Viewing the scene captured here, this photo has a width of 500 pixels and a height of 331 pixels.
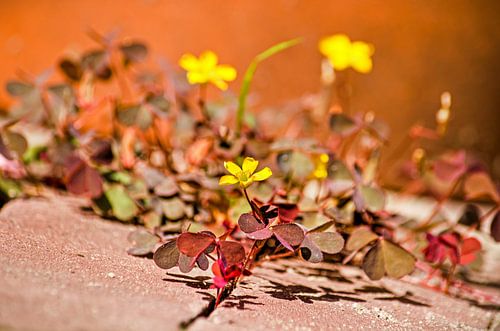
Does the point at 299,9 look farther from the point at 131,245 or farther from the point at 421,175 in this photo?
the point at 131,245

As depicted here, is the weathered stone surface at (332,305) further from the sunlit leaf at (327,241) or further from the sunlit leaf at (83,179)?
the sunlit leaf at (83,179)

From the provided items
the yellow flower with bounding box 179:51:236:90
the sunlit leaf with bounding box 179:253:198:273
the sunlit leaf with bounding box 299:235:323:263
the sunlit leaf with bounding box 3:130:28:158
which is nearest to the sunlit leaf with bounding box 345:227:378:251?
the sunlit leaf with bounding box 299:235:323:263

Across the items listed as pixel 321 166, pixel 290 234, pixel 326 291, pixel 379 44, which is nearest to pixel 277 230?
pixel 290 234

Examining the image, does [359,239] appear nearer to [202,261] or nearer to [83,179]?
[202,261]

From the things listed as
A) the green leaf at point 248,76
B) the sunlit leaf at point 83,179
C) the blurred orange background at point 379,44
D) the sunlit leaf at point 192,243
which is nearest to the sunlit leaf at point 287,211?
the sunlit leaf at point 192,243

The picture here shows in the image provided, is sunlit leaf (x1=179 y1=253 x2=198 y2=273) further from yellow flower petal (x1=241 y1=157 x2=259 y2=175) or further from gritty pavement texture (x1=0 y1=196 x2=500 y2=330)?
yellow flower petal (x1=241 y1=157 x2=259 y2=175)

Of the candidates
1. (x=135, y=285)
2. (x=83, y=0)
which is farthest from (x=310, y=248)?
(x=83, y=0)
